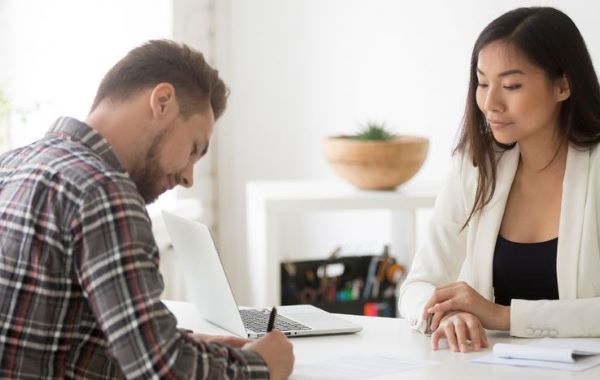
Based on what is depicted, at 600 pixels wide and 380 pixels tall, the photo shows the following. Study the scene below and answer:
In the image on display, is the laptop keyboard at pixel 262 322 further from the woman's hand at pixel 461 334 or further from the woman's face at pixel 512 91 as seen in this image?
the woman's face at pixel 512 91

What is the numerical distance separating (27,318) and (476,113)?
128cm

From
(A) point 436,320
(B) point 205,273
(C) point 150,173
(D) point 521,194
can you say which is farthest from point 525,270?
(C) point 150,173

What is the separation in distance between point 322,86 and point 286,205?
73cm

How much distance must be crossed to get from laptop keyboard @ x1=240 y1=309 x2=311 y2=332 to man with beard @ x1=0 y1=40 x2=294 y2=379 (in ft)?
1.60

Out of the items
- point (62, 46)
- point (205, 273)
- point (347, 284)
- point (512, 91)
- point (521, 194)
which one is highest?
point (62, 46)

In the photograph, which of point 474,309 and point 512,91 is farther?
point 512,91

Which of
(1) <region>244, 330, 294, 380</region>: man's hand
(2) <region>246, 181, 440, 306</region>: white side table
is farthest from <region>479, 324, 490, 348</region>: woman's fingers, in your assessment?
(2) <region>246, 181, 440, 306</region>: white side table

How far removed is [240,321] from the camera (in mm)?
1954

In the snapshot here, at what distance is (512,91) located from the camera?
7.12 feet

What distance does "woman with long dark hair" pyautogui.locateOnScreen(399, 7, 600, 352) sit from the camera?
6.77ft

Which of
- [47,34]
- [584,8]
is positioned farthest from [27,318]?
[584,8]

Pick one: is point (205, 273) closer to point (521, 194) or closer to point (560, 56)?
point (521, 194)

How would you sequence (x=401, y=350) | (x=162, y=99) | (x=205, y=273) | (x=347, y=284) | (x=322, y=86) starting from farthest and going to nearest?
(x=322, y=86) < (x=347, y=284) < (x=205, y=273) < (x=401, y=350) < (x=162, y=99)

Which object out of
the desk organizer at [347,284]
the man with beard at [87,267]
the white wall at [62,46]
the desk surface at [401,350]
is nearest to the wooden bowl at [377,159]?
the desk organizer at [347,284]
